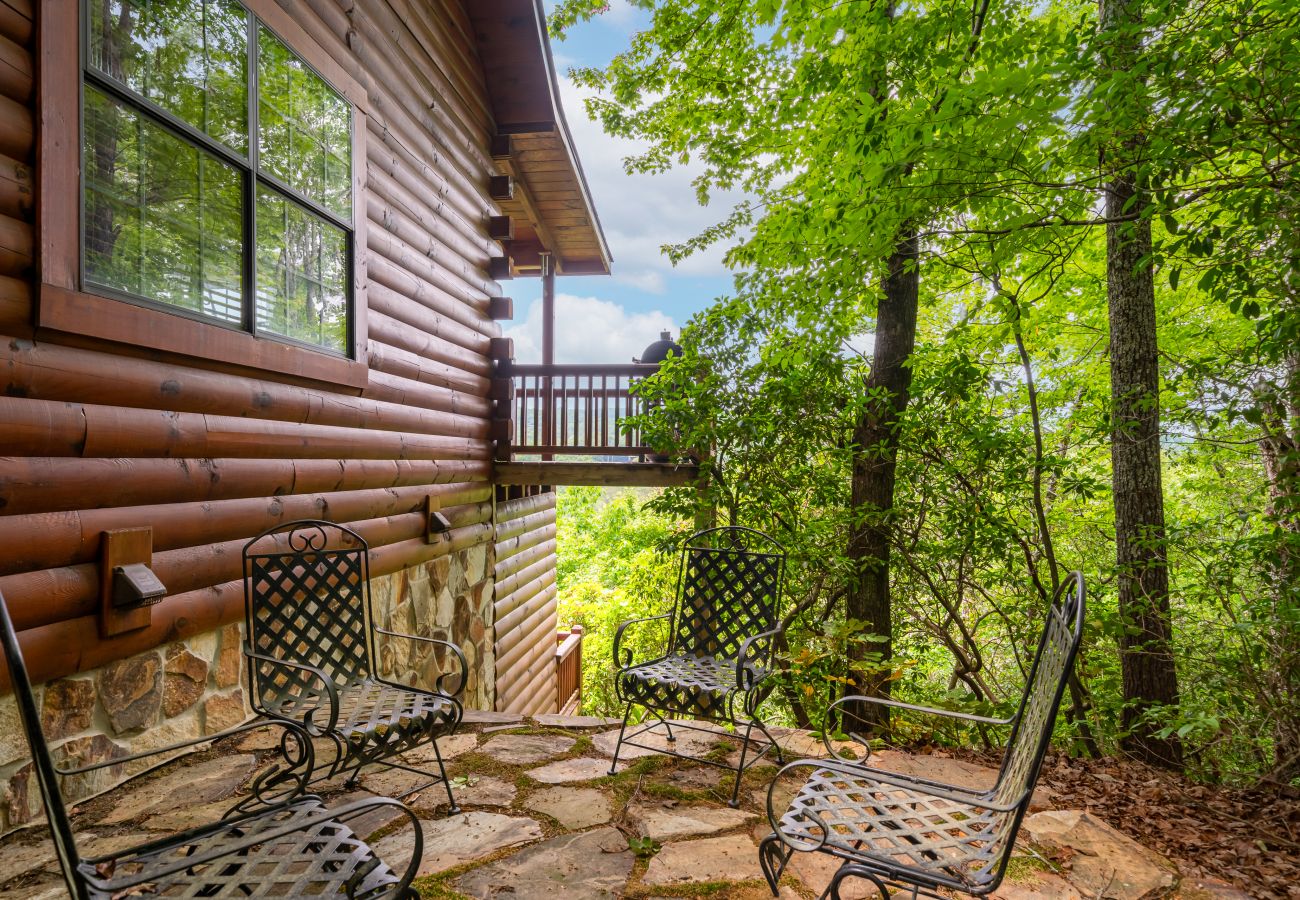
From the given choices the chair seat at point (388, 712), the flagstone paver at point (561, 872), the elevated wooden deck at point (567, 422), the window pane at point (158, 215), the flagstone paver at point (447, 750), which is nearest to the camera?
the flagstone paver at point (561, 872)

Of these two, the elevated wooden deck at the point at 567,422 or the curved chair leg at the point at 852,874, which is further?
the elevated wooden deck at the point at 567,422

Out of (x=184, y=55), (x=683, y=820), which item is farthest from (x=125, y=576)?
(x=683, y=820)

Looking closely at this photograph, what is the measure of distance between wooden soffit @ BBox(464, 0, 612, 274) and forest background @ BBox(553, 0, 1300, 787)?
1.20m

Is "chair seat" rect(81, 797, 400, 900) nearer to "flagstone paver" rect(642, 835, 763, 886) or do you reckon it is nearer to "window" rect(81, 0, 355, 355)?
"flagstone paver" rect(642, 835, 763, 886)

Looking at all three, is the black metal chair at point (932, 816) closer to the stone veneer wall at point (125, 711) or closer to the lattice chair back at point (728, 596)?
the lattice chair back at point (728, 596)

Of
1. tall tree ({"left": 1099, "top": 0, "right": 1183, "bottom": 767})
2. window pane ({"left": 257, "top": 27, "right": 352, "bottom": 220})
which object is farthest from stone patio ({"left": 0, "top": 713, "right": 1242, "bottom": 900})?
window pane ({"left": 257, "top": 27, "right": 352, "bottom": 220})

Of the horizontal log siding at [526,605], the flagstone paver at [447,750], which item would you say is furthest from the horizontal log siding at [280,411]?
the flagstone paver at [447,750]

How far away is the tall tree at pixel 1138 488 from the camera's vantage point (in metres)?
3.44

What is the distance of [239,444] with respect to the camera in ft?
9.83

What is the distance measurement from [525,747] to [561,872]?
3.81 feet

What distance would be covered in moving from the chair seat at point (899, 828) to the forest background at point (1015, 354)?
159cm

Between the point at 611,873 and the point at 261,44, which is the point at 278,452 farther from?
the point at 611,873

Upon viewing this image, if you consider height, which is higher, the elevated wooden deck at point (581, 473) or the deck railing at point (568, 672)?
the elevated wooden deck at point (581, 473)

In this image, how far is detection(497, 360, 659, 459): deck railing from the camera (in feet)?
20.2
